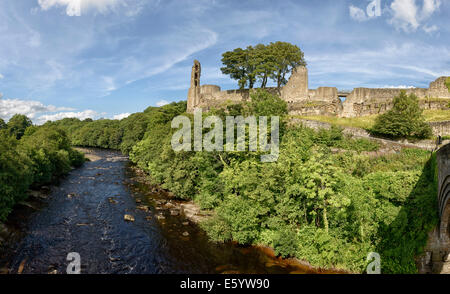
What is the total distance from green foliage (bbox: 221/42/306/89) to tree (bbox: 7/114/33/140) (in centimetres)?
6789

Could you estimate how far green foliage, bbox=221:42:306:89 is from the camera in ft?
124

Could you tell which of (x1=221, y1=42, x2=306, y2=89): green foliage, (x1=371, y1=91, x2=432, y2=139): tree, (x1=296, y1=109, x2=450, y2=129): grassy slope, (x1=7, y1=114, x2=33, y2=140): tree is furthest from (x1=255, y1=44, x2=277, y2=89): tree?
(x1=7, y1=114, x2=33, y2=140): tree

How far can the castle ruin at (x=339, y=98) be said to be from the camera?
29328 millimetres

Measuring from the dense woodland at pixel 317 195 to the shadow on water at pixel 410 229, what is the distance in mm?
43

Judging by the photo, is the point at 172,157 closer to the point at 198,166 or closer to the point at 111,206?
the point at 198,166

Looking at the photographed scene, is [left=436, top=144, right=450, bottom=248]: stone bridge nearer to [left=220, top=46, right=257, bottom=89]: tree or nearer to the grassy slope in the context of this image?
the grassy slope

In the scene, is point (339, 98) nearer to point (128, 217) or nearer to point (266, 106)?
point (266, 106)

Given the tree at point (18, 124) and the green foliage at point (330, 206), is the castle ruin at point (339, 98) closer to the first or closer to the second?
the green foliage at point (330, 206)

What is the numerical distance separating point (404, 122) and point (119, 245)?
2569 centimetres

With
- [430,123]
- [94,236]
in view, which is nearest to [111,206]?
[94,236]

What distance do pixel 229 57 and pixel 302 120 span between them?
2125 centimetres

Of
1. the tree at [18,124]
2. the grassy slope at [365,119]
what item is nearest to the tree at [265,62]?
the grassy slope at [365,119]

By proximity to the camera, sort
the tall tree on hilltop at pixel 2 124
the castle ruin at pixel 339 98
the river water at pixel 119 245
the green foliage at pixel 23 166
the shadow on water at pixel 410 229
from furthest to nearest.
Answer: the tall tree on hilltop at pixel 2 124 → the castle ruin at pixel 339 98 → the green foliage at pixel 23 166 → the river water at pixel 119 245 → the shadow on water at pixel 410 229

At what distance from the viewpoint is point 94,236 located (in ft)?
52.7
